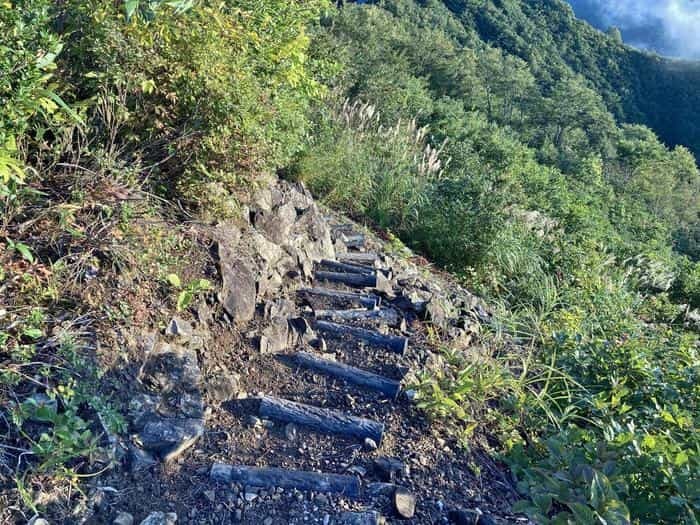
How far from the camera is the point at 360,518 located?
184cm

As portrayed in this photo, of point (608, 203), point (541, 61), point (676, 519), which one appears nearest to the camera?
point (676, 519)

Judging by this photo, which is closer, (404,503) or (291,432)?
(404,503)

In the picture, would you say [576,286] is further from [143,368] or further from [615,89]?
[615,89]

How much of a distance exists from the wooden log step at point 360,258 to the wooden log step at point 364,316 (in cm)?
93

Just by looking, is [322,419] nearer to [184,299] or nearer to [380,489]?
[380,489]

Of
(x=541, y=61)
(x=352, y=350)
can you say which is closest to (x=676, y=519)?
(x=352, y=350)

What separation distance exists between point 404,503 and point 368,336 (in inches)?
48.0

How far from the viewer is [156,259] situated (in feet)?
8.18

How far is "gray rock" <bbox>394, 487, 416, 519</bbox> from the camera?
1.91 m

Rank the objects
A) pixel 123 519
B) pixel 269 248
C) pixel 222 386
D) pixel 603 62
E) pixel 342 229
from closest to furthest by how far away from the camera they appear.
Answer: pixel 123 519 → pixel 222 386 → pixel 269 248 → pixel 342 229 → pixel 603 62

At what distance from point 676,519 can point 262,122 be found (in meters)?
2.88

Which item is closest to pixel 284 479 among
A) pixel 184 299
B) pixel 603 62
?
pixel 184 299

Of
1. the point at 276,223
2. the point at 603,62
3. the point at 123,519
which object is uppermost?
the point at 603,62

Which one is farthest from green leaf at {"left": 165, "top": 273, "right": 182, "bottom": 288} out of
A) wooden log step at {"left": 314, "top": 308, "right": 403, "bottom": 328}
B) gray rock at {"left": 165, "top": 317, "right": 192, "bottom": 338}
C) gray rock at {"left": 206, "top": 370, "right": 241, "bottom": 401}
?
wooden log step at {"left": 314, "top": 308, "right": 403, "bottom": 328}
